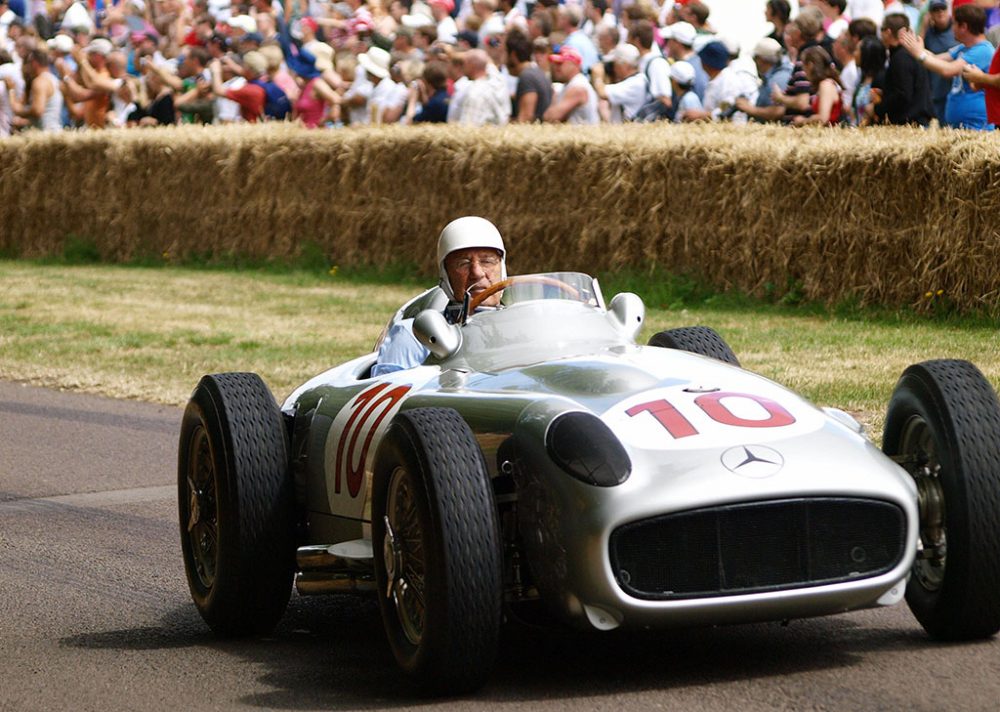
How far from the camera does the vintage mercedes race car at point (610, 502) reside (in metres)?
4.33

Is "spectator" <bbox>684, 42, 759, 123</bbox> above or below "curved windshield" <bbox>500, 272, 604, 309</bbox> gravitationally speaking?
below

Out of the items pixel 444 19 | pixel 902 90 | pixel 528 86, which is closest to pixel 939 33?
pixel 902 90

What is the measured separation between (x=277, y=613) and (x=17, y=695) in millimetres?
987

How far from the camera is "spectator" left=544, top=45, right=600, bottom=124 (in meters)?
16.3

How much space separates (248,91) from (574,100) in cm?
556

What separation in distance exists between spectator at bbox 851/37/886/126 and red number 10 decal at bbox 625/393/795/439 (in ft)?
29.2

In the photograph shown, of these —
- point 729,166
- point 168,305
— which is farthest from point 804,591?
point 168,305

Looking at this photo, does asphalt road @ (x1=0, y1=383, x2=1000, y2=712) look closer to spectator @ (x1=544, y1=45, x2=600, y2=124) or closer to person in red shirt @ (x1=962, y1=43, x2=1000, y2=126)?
person in red shirt @ (x1=962, y1=43, x2=1000, y2=126)

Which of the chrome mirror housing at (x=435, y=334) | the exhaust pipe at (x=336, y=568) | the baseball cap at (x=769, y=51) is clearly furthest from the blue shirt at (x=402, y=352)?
the baseball cap at (x=769, y=51)

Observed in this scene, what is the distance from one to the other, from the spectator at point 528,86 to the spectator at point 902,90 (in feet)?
12.6

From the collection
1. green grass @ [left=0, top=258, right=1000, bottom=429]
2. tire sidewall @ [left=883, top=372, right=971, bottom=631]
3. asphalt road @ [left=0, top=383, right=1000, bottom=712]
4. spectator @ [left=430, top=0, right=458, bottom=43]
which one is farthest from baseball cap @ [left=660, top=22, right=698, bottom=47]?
tire sidewall @ [left=883, top=372, right=971, bottom=631]

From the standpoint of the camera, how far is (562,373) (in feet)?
16.5

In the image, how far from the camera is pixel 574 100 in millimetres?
16266

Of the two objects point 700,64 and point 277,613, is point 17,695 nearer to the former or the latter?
point 277,613
